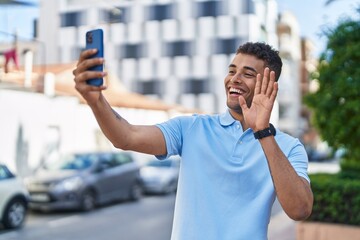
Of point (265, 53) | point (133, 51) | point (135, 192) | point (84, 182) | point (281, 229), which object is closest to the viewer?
point (265, 53)

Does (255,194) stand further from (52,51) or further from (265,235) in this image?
(52,51)

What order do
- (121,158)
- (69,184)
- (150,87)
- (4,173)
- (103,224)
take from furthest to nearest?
(150,87), (121,158), (69,184), (103,224), (4,173)

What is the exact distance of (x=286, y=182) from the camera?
5.39ft

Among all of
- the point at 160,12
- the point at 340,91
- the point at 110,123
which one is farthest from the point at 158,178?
the point at 160,12

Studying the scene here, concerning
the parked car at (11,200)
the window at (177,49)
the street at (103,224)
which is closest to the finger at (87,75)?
the street at (103,224)

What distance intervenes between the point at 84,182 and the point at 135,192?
2.36 m

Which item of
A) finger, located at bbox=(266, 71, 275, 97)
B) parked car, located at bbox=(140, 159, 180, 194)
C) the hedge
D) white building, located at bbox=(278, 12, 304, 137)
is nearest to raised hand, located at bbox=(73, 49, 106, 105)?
finger, located at bbox=(266, 71, 275, 97)

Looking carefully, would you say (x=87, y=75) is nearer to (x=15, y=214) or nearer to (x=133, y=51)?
(x=15, y=214)

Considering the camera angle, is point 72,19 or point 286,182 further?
point 72,19

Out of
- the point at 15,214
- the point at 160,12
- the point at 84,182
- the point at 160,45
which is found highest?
the point at 160,12

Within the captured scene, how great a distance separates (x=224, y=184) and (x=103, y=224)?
840 centimetres

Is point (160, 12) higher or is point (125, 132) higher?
point (160, 12)

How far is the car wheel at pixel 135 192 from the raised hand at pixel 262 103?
11766mm

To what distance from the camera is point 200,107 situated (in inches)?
1473
